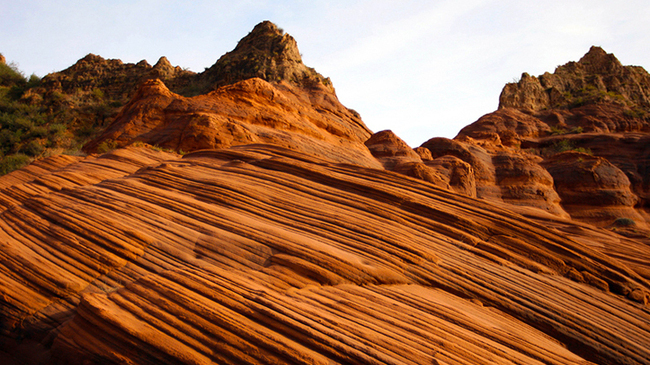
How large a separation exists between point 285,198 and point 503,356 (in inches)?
184

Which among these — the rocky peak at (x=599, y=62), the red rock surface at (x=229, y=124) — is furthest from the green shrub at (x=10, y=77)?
the rocky peak at (x=599, y=62)

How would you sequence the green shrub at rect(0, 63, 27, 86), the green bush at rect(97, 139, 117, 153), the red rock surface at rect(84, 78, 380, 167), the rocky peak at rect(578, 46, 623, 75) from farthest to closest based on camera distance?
the rocky peak at rect(578, 46, 623, 75), the green shrub at rect(0, 63, 27, 86), the green bush at rect(97, 139, 117, 153), the red rock surface at rect(84, 78, 380, 167)

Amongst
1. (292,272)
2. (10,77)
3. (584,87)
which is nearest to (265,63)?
(292,272)

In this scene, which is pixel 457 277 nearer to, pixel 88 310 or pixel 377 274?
pixel 377 274

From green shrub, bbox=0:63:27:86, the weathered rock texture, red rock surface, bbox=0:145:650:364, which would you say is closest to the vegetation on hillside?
green shrub, bbox=0:63:27:86

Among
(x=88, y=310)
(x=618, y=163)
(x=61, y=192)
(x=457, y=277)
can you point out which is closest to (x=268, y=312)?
(x=88, y=310)

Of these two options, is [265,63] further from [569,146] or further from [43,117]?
[569,146]

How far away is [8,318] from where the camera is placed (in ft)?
16.3

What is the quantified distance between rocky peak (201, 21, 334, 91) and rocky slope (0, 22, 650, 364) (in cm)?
1344

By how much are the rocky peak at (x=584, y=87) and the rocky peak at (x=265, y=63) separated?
2517cm

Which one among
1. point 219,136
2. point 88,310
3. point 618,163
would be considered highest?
point 618,163

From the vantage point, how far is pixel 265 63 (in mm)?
23250

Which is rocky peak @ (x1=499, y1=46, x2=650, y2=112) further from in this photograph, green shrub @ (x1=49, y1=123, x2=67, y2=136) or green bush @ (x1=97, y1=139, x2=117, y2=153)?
green shrub @ (x1=49, y1=123, x2=67, y2=136)

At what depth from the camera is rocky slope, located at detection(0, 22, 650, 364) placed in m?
4.09
